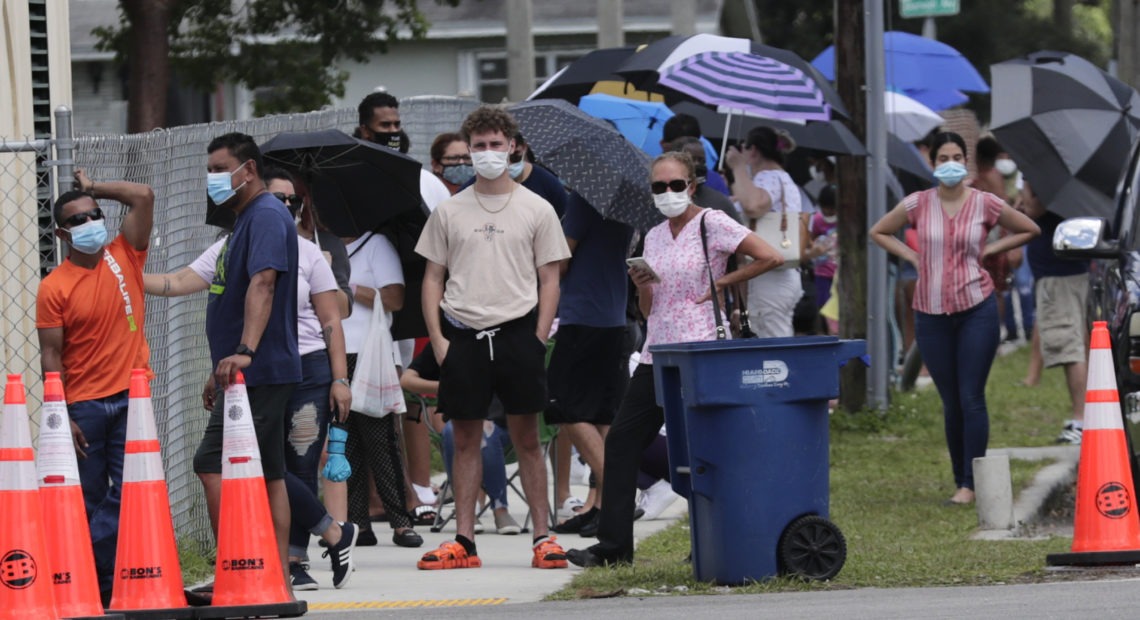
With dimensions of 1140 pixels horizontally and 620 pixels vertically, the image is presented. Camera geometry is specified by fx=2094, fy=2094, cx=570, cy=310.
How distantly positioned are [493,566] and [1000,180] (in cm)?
785

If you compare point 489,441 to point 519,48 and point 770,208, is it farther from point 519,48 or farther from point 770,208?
point 519,48

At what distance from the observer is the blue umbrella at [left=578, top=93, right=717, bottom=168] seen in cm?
1480

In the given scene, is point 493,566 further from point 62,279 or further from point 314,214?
point 62,279

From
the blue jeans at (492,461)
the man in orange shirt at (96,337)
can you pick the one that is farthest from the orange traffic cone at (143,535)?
the blue jeans at (492,461)

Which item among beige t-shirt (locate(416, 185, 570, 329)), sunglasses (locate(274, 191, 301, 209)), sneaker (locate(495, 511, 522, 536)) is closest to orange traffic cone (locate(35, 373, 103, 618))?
sunglasses (locate(274, 191, 301, 209))

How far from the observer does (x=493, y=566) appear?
953 centimetres

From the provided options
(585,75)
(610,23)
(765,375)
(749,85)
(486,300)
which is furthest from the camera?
(610,23)

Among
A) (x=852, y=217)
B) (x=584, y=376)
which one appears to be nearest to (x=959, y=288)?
(x=584, y=376)

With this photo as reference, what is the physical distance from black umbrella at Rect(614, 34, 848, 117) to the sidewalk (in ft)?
13.3

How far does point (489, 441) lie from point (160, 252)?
2073mm

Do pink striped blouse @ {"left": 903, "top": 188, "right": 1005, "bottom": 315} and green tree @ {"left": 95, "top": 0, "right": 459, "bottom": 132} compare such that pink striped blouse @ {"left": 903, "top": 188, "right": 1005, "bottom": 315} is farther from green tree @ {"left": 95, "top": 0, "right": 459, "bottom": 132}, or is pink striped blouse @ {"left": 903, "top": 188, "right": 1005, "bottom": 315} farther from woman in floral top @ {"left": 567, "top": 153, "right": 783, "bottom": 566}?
green tree @ {"left": 95, "top": 0, "right": 459, "bottom": 132}

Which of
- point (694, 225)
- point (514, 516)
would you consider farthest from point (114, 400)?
point (514, 516)

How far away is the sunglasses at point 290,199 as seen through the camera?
8.97m

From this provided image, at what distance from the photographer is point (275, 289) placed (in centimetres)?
798
